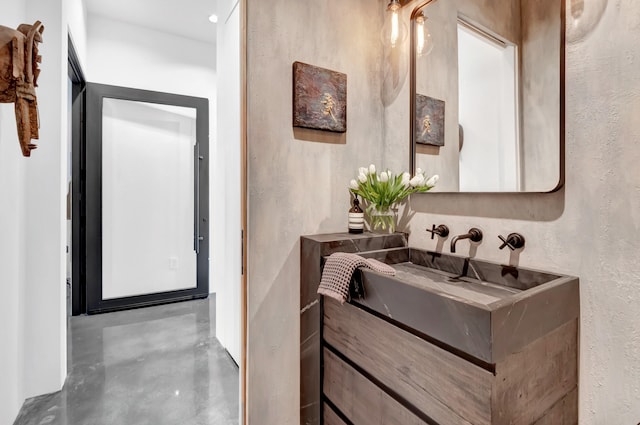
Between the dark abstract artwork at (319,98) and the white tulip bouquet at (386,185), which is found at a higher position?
the dark abstract artwork at (319,98)

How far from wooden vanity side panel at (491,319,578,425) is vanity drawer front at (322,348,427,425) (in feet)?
0.90

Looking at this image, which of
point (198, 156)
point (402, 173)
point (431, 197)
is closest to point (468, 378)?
point (431, 197)

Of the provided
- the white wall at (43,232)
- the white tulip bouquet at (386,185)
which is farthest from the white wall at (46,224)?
the white tulip bouquet at (386,185)

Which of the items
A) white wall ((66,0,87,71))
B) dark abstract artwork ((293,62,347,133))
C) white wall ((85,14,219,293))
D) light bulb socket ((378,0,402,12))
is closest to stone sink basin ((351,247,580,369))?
dark abstract artwork ((293,62,347,133))

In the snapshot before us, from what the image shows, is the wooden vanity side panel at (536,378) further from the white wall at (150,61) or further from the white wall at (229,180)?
the white wall at (150,61)

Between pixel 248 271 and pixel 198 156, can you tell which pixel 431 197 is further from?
pixel 198 156

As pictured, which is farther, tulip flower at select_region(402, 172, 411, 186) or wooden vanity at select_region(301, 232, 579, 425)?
tulip flower at select_region(402, 172, 411, 186)

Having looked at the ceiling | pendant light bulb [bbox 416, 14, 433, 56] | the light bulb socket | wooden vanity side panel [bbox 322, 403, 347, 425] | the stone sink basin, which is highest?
the ceiling

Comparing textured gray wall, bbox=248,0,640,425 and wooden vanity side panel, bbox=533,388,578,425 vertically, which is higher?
textured gray wall, bbox=248,0,640,425

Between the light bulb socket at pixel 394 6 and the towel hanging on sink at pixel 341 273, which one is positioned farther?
the light bulb socket at pixel 394 6

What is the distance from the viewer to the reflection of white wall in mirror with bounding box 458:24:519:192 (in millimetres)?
1297

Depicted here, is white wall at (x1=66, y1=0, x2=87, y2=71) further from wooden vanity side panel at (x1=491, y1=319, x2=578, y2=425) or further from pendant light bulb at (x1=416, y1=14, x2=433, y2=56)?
wooden vanity side panel at (x1=491, y1=319, x2=578, y2=425)

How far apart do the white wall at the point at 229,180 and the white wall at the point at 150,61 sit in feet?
1.57

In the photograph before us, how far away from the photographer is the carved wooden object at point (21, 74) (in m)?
0.99
